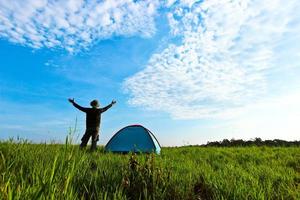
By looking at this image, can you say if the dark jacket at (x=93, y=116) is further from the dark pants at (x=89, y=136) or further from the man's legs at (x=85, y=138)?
the man's legs at (x=85, y=138)

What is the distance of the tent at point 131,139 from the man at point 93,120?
0.71 m

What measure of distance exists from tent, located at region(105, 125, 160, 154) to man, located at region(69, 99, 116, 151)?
2.34 feet

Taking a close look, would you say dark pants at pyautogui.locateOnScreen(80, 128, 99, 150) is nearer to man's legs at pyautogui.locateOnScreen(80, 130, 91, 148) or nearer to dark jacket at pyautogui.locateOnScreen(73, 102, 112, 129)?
man's legs at pyautogui.locateOnScreen(80, 130, 91, 148)

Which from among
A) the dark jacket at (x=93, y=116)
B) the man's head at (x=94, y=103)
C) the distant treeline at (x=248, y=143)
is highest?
the man's head at (x=94, y=103)

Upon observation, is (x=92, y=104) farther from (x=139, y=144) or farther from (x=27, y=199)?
(x=27, y=199)

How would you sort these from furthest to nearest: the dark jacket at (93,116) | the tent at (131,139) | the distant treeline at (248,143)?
the distant treeline at (248,143) < the dark jacket at (93,116) < the tent at (131,139)

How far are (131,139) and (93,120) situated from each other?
1781mm

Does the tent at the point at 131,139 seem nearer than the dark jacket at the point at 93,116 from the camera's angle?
Yes

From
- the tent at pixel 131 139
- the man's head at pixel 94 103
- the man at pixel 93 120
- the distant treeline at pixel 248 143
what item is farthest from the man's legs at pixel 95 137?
the distant treeline at pixel 248 143

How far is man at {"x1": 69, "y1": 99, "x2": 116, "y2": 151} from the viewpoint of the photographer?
1359cm

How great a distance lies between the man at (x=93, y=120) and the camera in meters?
13.6

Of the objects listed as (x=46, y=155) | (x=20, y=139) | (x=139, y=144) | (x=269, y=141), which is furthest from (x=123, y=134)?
(x=269, y=141)

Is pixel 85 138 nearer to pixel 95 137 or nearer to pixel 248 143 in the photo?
pixel 95 137

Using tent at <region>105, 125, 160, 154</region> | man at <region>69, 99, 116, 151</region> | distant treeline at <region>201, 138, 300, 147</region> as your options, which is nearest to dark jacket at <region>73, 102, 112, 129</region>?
man at <region>69, 99, 116, 151</region>
